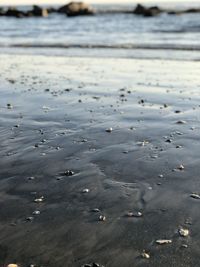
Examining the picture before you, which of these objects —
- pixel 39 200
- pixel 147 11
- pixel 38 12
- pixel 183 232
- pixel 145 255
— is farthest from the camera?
pixel 38 12

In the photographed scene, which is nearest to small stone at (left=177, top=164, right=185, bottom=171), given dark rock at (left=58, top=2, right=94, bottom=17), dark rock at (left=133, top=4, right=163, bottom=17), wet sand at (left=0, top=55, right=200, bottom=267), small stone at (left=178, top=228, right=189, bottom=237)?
wet sand at (left=0, top=55, right=200, bottom=267)

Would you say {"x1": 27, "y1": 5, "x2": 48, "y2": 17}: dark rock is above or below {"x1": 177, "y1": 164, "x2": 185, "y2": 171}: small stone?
below

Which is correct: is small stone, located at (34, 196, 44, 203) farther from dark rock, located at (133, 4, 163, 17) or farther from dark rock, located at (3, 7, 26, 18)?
dark rock, located at (3, 7, 26, 18)

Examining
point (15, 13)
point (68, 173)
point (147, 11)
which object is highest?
point (68, 173)

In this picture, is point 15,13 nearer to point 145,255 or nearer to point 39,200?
point 39,200

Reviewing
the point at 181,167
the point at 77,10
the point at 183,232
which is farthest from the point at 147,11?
the point at 183,232

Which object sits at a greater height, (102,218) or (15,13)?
(102,218)

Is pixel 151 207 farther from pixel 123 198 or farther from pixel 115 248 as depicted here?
pixel 115 248

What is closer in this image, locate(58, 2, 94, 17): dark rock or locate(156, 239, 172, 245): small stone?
locate(156, 239, 172, 245): small stone

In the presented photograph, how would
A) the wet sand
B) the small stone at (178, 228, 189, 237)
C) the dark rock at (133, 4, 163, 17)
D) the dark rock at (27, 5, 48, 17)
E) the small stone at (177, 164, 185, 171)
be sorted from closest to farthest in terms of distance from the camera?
the wet sand → the small stone at (178, 228, 189, 237) → the small stone at (177, 164, 185, 171) → the dark rock at (133, 4, 163, 17) → the dark rock at (27, 5, 48, 17)

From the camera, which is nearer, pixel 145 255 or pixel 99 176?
pixel 145 255
